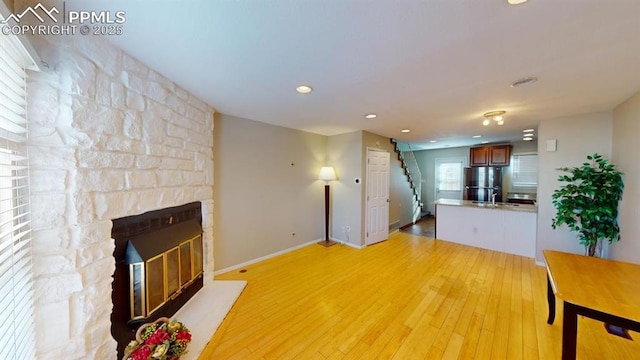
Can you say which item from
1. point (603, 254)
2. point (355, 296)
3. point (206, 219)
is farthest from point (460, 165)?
point (206, 219)

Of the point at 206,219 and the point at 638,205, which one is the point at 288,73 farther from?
the point at 638,205

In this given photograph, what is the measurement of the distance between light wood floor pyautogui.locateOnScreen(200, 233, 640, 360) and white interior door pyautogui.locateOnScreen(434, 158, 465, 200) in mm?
3719

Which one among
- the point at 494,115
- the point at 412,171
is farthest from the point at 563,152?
the point at 412,171

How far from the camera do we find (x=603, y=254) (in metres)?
2.96

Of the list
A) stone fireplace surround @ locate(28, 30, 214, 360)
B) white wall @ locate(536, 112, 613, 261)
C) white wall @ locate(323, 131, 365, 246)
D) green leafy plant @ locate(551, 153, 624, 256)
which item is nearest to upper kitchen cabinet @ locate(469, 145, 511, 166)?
white wall @ locate(536, 112, 613, 261)

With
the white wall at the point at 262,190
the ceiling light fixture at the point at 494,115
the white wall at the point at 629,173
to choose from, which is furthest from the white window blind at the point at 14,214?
the white wall at the point at 629,173

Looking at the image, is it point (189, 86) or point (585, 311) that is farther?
point (189, 86)

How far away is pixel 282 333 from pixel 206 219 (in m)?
1.56

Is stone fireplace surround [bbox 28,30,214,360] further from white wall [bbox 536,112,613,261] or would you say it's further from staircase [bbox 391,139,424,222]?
staircase [bbox 391,139,424,222]

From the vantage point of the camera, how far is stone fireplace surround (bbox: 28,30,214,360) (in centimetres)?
113

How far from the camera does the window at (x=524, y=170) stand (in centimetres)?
552

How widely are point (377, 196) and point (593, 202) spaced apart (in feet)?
9.75

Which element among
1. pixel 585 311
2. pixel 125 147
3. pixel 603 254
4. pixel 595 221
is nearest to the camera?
pixel 585 311

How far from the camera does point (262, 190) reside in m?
3.58
